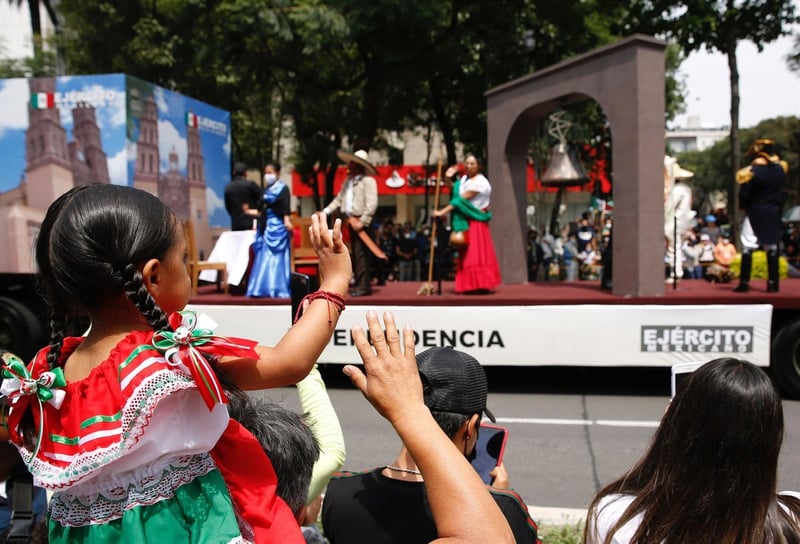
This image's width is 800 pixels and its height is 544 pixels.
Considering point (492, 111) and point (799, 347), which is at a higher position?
point (492, 111)

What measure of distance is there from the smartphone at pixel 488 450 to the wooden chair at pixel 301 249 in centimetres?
641

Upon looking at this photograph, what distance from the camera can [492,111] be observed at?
9.17 m

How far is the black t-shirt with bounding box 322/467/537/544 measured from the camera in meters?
1.58

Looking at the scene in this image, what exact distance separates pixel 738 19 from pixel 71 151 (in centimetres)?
1368

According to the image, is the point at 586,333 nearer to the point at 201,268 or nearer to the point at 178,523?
the point at 201,268

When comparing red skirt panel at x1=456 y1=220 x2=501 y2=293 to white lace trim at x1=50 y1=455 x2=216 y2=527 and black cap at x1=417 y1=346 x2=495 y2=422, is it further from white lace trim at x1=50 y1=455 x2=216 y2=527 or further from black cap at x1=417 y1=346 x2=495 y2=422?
white lace trim at x1=50 y1=455 x2=216 y2=527

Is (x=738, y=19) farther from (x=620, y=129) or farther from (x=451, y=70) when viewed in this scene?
(x=620, y=129)

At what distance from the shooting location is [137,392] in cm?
122

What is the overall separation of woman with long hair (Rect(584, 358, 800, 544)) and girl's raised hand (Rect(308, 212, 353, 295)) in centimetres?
80

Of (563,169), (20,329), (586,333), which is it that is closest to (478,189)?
(563,169)

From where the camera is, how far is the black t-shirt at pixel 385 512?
5.20 feet

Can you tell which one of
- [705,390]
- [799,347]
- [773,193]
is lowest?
[799,347]

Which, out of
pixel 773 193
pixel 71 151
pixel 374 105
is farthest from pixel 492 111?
pixel 374 105

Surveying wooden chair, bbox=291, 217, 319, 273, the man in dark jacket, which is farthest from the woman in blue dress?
the man in dark jacket
